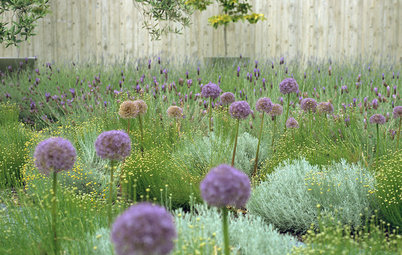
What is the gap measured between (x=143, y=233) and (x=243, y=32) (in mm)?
9401

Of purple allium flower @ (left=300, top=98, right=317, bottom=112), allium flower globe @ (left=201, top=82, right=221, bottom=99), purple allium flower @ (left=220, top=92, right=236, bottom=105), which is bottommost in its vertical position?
purple allium flower @ (left=300, top=98, right=317, bottom=112)

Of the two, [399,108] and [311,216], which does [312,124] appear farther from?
[311,216]

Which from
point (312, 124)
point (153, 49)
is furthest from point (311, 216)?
point (153, 49)

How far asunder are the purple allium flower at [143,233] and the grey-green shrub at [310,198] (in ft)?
5.37

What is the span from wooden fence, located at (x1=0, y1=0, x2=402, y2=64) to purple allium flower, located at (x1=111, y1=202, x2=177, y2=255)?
864 centimetres

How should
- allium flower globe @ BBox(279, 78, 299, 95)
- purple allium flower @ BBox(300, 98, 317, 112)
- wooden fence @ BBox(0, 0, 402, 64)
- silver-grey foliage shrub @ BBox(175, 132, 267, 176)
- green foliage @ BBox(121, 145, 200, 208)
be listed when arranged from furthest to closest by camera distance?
wooden fence @ BBox(0, 0, 402, 64) → purple allium flower @ BBox(300, 98, 317, 112) → allium flower globe @ BBox(279, 78, 299, 95) → silver-grey foliage shrub @ BBox(175, 132, 267, 176) → green foliage @ BBox(121, 145, 200, 208)

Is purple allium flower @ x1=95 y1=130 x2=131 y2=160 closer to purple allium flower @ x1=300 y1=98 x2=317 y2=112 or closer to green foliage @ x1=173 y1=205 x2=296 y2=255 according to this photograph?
green foliage @ x1=173 y1=205 x2=296 y2=255

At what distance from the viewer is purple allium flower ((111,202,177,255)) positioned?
860 mm

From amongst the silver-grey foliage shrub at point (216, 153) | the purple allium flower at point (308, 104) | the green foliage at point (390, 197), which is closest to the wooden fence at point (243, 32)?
the silver-grey foliage shrub at point (216, 153)

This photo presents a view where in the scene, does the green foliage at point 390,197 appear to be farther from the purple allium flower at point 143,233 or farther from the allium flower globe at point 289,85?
the purple allium flower at point 143,233

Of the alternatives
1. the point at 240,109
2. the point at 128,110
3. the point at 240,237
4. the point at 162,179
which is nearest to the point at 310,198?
the point at 240,109

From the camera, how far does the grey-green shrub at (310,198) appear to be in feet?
8.06

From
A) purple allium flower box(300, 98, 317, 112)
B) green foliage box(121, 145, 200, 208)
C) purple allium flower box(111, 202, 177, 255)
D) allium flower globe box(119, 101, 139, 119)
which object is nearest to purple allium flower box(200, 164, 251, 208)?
purple allium flower box(111, 202, 177, 255)

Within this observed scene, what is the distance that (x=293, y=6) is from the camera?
31.9 feet
